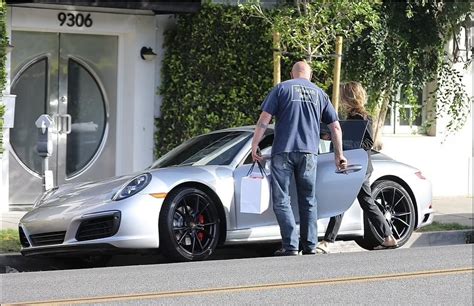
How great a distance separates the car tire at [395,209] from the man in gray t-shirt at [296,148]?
3.63 ft

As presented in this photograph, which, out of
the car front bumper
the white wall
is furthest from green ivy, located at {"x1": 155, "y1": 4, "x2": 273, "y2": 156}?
the car front bumper

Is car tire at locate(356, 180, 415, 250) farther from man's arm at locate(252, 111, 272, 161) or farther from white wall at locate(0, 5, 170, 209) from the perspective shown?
white wall at locate(0, 5, 170, 209)

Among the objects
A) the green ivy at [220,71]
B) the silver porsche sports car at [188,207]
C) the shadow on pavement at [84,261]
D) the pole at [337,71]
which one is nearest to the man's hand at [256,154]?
the silver porsche sports car at [188,207]

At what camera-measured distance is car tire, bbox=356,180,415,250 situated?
1057 centimetres

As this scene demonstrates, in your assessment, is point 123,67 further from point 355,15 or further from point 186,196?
point 186,196

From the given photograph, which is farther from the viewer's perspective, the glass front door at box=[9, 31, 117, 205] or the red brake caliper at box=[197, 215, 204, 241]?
the glass front door at box=[9, 31, 117, 205]

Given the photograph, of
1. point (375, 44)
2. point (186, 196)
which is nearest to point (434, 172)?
point (375, 44)

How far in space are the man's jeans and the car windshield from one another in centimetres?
66

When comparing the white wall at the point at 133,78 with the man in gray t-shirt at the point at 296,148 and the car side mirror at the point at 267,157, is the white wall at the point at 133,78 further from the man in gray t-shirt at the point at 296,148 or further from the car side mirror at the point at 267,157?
the man in gray t-shirt at the point at 296,148

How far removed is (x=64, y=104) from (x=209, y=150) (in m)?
5.21

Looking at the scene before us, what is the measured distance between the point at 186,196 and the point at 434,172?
8.93m

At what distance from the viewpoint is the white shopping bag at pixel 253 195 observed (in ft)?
31.4

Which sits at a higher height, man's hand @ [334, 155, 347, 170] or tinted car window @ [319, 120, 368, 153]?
tinted car window @ [319, 120, 368, 153]

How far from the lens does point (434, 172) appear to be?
17469 mm
